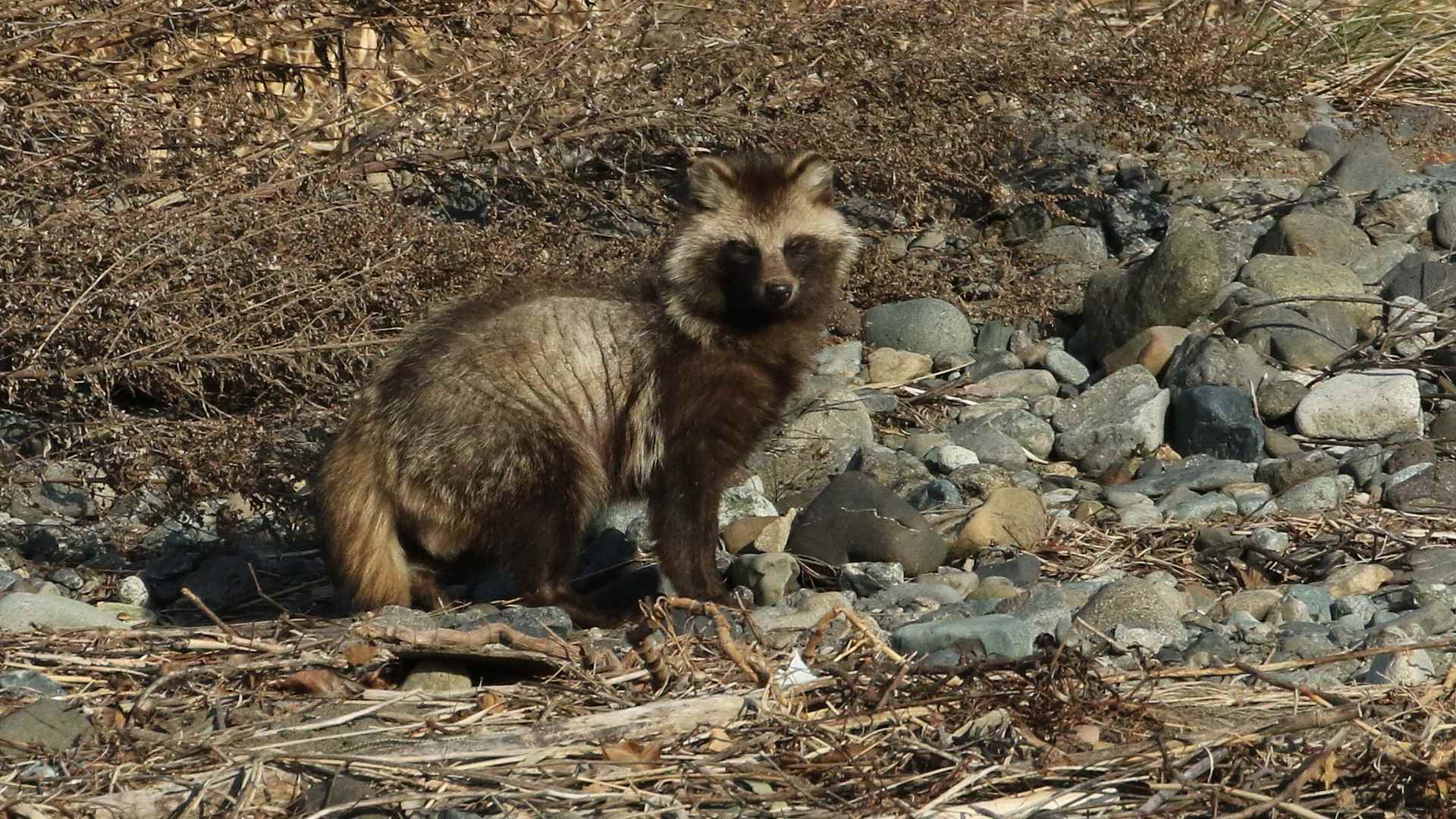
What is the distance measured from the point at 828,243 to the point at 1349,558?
7.59 ft

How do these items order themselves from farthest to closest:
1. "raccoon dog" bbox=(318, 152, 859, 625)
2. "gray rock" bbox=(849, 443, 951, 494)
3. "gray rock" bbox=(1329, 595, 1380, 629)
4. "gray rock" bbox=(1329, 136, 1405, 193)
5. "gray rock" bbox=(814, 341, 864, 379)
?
1. "gray rock" bbox=(1329, 136, 1405, 193)
2. "gray rock" bbox=(814, 341, 864, 379)
3. "gray rock" bbox=(849, 443, 951, 494)
4. "raccoon dog" bbox=(318, 152, 859, 625)
5. "gray rock" bbox=(1329, 595, 1380, 629)

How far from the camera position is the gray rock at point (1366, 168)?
10062 mm

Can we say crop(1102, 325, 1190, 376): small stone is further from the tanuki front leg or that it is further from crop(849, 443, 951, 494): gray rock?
the tanuki front leg

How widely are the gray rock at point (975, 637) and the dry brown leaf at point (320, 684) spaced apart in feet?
5.39

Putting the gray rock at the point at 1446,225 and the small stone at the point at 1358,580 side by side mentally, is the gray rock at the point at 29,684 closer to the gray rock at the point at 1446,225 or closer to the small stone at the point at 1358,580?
the small stone at the point at 1358,580

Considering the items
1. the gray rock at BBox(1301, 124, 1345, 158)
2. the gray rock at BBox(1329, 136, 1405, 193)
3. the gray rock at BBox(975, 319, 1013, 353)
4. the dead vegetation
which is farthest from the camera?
the gray rock at BBox(1301, 124, 1345, 158)

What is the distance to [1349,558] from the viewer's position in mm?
5988

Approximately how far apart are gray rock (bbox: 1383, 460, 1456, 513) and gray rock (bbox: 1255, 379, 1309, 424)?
92 cm

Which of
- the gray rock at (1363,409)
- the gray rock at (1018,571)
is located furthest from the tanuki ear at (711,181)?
the gray rock at (1363,409)

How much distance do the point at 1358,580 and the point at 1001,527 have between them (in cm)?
131

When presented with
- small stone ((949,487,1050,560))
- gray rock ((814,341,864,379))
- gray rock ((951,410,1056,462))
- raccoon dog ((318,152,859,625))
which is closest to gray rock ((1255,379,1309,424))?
gray rock ((951,410,1056,462))

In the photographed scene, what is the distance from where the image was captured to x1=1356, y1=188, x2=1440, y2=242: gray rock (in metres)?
9.52

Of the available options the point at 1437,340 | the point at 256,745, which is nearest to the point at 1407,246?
the point at 1437,340

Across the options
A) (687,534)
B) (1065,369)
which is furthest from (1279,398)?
(687,534)
